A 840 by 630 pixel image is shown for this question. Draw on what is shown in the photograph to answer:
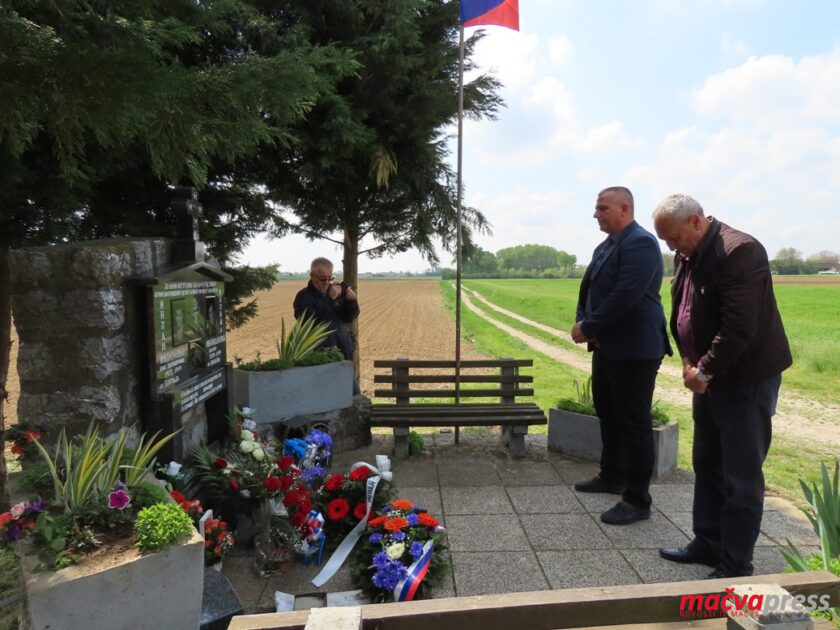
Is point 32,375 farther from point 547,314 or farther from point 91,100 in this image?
point 547,314

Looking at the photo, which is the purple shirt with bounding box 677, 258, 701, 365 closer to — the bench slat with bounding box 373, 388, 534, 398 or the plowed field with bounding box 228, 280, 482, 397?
the bench slat with bounding box 373, 388, 534, 398

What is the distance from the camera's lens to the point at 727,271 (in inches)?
109

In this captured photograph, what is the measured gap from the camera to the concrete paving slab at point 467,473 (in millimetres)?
4562

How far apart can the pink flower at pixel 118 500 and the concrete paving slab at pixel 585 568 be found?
224cm

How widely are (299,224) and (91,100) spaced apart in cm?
571

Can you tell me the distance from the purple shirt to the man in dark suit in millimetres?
558

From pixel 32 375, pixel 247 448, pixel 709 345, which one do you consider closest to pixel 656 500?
pixel 709 345

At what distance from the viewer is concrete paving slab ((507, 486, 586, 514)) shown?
401 centimetres

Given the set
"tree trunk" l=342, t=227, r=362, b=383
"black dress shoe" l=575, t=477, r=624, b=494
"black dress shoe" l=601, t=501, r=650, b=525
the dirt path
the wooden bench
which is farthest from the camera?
"tree trunk" l=342, t=227, r=362, b=383

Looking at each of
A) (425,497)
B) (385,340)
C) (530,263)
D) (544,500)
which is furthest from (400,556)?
(530,263)

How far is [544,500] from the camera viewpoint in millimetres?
4180

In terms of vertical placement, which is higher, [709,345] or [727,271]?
[727,271]

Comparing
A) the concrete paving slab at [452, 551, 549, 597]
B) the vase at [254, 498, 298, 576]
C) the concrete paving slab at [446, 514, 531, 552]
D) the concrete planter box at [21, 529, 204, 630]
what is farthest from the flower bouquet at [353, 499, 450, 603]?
the concrete planter box at [21, 529, 204, 630]

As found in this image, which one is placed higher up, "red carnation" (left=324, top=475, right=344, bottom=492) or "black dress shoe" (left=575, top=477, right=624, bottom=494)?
"red carnation" (left=324, top=475, right=344, bottom=492)
